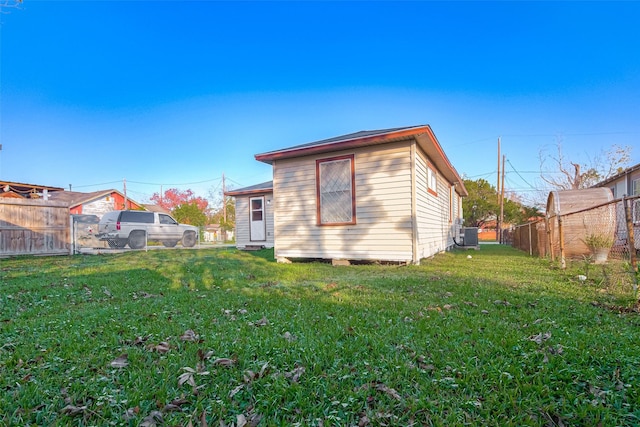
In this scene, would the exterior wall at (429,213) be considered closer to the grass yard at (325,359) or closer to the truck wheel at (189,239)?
the grass yard at (325,359)

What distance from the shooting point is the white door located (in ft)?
52.6

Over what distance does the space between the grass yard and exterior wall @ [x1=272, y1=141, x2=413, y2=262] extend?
342cm

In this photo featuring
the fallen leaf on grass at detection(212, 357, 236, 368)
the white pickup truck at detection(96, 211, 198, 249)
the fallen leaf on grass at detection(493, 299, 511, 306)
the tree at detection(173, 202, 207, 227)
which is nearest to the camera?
the fallen leaf on grass at detection(212, 357, 236, 368)

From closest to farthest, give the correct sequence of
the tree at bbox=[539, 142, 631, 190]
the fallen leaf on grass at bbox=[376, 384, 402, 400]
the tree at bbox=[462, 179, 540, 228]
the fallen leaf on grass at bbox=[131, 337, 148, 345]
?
the fallen leaf on grass at bbox=[376, 384, 402, 400] < the fallen leaf on grass at bbox=[131, 337, 148, 345] < the tree at bbox=[539, 142, 631, 190] < the tree at bbox=[462, 179, 540, 228]

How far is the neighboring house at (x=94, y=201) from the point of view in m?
28.3

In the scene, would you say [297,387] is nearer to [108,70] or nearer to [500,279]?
[500,279]

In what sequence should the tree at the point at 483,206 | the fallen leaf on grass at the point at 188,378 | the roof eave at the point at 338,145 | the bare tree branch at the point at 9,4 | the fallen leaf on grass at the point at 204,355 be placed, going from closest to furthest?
the fallen leaf on grass at the point at 188,378
the fallen leaf on grass at the point at 204,355
the bare tree branch at the point at 9,4
the roof eave at the point at 338,145
the tree at the point at 483,206

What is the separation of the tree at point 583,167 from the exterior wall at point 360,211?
20640 millimetres

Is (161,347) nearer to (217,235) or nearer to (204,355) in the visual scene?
(204,355)

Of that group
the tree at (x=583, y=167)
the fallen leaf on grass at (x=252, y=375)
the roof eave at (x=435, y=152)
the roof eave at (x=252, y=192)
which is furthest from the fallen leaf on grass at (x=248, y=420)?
the tree at (x=583, y=167)

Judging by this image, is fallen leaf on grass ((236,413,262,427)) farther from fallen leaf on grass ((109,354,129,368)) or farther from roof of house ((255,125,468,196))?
roof of house ((255,125,468,196))

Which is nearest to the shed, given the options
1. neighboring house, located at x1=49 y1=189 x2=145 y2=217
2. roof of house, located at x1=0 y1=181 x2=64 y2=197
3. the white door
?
the white door

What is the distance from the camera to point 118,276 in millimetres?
6301

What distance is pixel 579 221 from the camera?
8.70 metres
